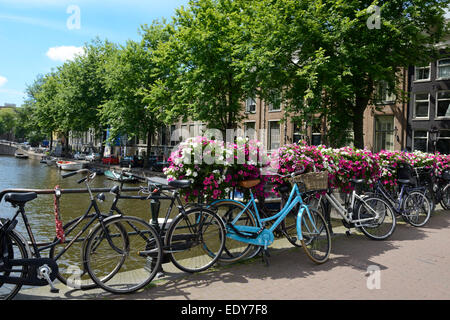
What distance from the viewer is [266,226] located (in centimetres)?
533

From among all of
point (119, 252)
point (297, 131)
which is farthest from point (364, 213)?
point (297, 131)

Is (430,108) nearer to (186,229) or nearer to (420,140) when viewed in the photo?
(420,140)

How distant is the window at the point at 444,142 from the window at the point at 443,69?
3.94 meters

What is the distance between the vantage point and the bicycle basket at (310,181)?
5297 millimetres

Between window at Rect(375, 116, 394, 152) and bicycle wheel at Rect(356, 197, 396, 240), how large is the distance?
2350 centimetres

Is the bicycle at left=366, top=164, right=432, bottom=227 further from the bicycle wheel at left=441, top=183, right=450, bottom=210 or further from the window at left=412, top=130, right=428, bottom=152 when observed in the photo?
the window at left=412, top=130, right=428, bottom=152

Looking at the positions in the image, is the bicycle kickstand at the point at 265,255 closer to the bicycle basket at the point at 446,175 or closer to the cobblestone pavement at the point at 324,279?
the cobblestone pavement at the point at 324,279

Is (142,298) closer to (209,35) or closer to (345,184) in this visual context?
(345,184)

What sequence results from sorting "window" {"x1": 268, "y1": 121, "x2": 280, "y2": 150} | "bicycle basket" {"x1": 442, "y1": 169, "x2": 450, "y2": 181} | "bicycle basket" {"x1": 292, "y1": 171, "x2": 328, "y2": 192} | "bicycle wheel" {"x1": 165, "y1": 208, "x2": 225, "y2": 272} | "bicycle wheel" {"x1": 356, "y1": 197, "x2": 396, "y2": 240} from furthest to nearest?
"window" {"x1": 268, "y1": 121, "x2": 280, "y2": 150} < "bicycle basket" {"x1": 442, "y1": 169, "x2": 450, "y2": 181} < "bicycle wheel" {"x1": 356, "y1": 197, "x2": 396, "y2": 240} < "bicycle basket" {"x1": 292, "y1": 171, "x2": 328, "y2": 192} < "bicycle wheel" {"x1": 165, "y1": 208, "x2": 225, "y2": 272}

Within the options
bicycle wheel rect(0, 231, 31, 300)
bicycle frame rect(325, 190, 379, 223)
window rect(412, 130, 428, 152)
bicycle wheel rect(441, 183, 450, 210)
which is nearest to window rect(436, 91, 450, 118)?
window rect(412, 130, 428, 152)

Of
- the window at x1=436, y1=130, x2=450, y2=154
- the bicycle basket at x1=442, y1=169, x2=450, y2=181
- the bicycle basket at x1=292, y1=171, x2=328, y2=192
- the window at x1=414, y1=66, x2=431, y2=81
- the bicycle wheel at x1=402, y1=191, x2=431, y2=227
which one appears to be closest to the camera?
the bicycle basket at x1=292, y1=171, x2=328, y2=192

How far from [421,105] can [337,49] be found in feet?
44.0

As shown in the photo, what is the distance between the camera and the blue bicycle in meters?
4.93

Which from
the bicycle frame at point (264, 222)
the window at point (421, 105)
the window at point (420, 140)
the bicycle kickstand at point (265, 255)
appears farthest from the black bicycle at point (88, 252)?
the window at point (421, 105)
